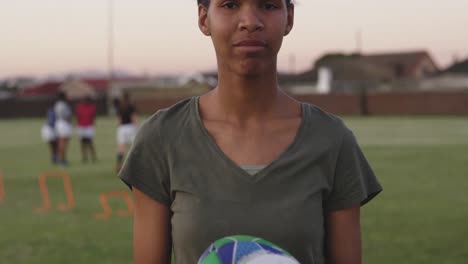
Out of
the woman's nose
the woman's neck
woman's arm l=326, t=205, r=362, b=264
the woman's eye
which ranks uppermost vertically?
the woman's eye

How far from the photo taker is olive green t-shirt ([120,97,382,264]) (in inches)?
85.0

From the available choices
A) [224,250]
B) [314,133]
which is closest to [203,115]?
[314,133]

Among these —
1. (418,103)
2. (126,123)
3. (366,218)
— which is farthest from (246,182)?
(418,103)

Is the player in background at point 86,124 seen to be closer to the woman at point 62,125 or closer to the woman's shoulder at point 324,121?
the woman at point 62,125

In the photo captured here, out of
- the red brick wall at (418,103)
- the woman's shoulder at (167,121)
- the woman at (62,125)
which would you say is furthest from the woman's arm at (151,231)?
the red brick wall at (418,103)

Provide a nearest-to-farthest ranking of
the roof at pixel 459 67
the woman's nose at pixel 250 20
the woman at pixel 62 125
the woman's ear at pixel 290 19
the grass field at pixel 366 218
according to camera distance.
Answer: the woman's nose at pixel 250 20
the woman's ear at pixel 290 19
the grass field at pixel 366 218
the woman at pixel 62 125
the roof at pixel 459 67

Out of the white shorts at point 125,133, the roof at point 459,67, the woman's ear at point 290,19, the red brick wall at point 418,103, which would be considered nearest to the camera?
the woman's ear at point 290,19

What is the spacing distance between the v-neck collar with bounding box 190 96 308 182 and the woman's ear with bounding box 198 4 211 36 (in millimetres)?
216

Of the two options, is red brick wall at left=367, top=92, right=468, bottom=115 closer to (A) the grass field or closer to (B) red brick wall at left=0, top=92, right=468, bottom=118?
(B) red brick wall at left=0, top=92, right=468, bottom=118

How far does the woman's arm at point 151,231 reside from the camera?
2.32 m

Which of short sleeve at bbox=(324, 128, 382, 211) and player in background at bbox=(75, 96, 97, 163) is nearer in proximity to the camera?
short sleeve at bbox=(324, 128, 382, 211)

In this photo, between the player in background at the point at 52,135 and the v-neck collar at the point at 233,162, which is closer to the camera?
the v-neck collar at the point at 233,162

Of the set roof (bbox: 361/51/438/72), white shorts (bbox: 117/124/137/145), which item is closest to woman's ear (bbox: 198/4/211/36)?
white shorts (bbox: 117/124/137/145)

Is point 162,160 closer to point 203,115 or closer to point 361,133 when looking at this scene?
point 203,115
